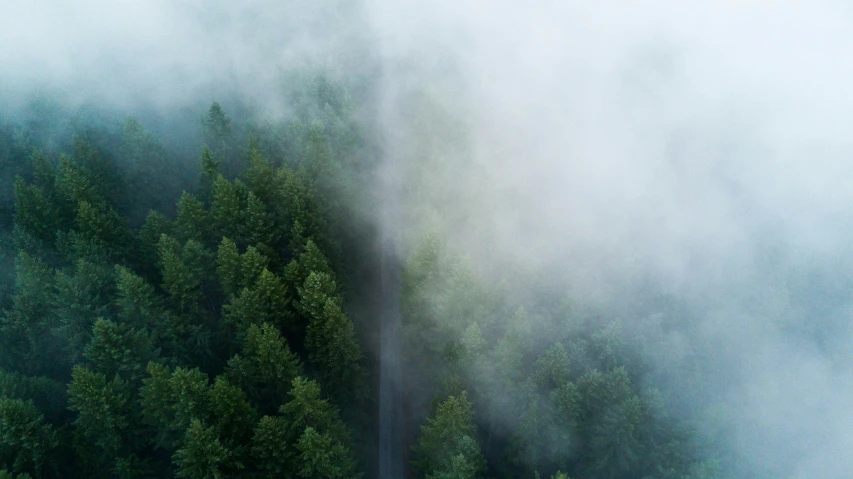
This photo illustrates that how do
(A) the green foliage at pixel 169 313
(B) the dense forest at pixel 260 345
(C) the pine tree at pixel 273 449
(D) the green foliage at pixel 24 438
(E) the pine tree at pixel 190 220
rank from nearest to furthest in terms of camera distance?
1. (D) the green foliage at pixel 24 438
2. (C) the pine tree at pixel 273 449
3. (A) the green foliage at pixel 169 313
4. (B) the dense forest at pixel 260 345
5. (E) the pine tree at pixel 190 220

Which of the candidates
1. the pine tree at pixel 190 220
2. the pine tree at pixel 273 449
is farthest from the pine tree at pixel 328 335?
the pine tree at pixel 190 220

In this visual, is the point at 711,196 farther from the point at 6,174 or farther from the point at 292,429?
the point at 6,174

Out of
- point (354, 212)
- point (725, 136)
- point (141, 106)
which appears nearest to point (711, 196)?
point (725, 136)

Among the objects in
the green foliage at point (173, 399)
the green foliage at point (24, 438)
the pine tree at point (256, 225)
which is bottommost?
the green foliage at point (24, 438)

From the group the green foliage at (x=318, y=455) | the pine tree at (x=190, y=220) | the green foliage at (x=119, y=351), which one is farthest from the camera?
the pine tree at (x=190, y=220)

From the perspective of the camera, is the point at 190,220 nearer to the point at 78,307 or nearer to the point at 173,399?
the point at 78,307

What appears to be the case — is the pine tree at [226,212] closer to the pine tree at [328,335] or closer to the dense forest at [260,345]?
the dense forest at [260,345]
